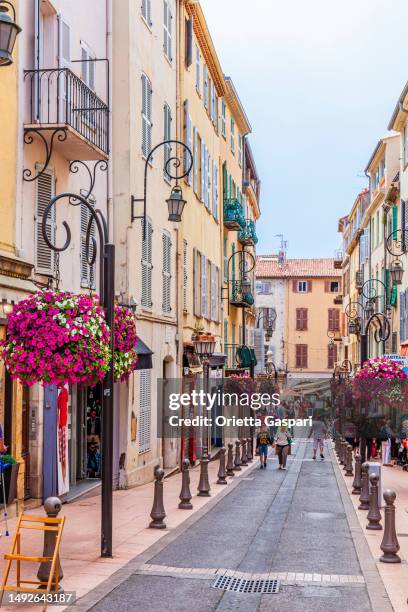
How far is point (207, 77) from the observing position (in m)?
32.9

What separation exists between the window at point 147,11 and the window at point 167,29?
1.97 metres

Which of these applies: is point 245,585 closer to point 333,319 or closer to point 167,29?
point 167,29

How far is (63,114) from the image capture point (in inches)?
600

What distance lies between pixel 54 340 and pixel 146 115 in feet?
42.1

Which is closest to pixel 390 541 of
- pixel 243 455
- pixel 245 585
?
pixel 245 585

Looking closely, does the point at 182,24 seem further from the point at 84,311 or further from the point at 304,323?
the point at 304,323

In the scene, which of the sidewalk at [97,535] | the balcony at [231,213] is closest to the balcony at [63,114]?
the sidewalk at [97,535]

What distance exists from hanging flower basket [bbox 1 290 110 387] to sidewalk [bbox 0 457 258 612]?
213 cm

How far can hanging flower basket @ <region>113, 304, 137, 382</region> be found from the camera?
1133 cm

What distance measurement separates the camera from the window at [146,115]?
21.2 metres

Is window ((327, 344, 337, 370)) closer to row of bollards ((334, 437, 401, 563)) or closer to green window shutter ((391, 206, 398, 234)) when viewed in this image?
green window shutter ((391, 206, 398, 234))

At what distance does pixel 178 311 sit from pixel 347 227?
50052 millimetres

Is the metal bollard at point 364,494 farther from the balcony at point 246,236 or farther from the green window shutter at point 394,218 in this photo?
the balcony at point 246,236

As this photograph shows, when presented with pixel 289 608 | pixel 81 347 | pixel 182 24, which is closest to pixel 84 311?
pixel 81 347
